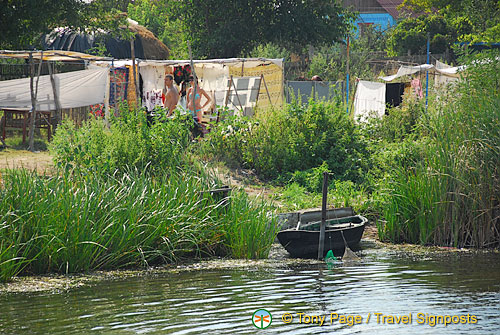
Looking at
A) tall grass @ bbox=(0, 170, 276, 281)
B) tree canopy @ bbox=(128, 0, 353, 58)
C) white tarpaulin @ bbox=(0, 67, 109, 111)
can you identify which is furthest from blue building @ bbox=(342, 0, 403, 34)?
tall grass @ bbox=(0, 170, 276, 281)

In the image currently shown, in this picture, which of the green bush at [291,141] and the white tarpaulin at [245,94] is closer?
the green bush at [291,141]

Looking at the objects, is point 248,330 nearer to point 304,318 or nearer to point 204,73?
point 304,318

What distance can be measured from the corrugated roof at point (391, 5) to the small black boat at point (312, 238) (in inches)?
1358

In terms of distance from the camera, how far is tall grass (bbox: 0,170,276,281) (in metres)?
8.01

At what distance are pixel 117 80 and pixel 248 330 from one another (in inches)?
527

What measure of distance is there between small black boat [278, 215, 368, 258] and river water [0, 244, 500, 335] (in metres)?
0.58

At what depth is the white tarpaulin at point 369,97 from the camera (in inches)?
757

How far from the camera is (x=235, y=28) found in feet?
87.8

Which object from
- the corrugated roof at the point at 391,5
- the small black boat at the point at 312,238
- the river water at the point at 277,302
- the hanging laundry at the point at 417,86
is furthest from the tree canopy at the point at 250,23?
the river water at the point at 277,302

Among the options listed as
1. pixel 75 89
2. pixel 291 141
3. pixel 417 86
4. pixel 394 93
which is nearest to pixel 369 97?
pixel 394 93

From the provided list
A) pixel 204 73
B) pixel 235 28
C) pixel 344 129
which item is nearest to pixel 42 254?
pixel 344 129

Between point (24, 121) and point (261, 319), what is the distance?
11165mm

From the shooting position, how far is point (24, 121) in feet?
52.1

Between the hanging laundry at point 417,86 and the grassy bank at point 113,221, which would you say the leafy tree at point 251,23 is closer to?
the hanging laundry at point 417,86
